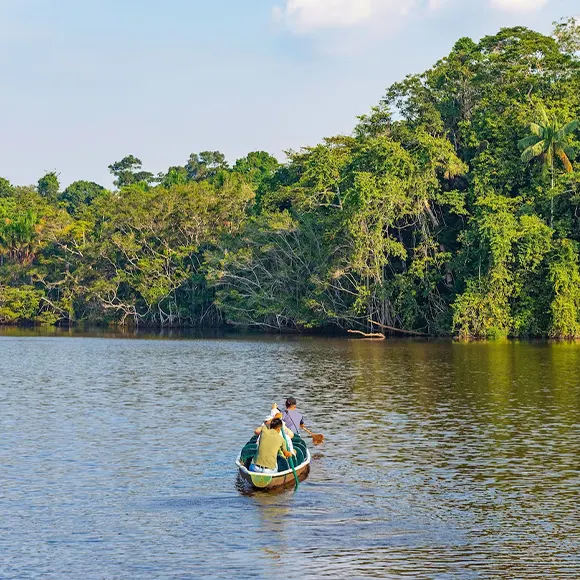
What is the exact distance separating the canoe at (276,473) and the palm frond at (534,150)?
135 feet

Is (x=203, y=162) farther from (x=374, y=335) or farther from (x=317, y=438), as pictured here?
(x=317, y=438)

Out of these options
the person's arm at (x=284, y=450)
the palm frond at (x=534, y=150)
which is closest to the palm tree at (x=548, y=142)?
the palm frond at (x=534, y=150)

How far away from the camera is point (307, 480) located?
18391 mm

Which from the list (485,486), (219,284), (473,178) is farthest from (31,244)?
(485,486)

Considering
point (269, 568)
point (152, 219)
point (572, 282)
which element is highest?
point (152, 219)

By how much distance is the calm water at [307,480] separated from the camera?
1329 centimetres

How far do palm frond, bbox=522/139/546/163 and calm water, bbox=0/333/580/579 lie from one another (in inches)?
853

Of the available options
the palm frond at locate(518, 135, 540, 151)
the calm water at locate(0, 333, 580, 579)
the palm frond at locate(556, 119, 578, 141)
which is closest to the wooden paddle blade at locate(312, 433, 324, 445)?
the calm water at locate(0, 333, 580, 579)

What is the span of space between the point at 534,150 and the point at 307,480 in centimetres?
4211

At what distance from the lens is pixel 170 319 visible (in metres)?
80.1

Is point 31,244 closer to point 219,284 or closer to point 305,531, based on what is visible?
point 219,284

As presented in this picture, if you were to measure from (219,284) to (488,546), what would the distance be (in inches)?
2281

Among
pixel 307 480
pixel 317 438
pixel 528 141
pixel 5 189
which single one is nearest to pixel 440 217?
pixel 528 141

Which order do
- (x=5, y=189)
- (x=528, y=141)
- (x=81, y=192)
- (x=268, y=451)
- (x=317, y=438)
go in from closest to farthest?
(x=268, y=451) < (x=317, y=438) < (x=528, y=141) < (x=5, y=189) < (x=81, y=192)
